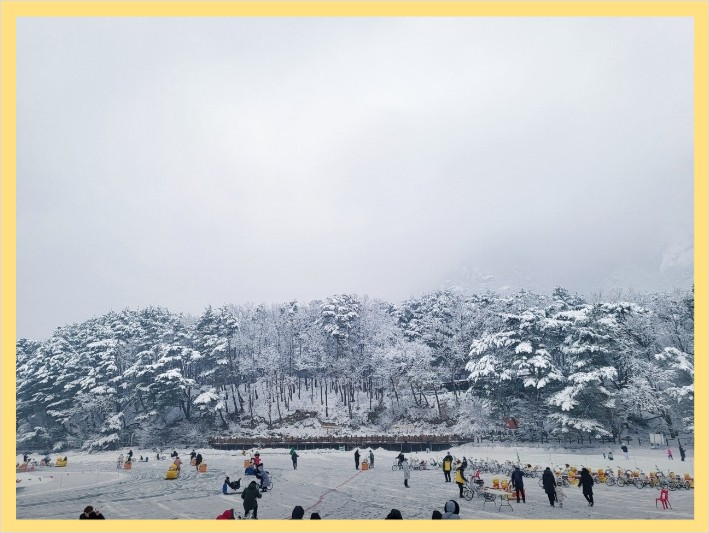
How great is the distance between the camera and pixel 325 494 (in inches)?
785

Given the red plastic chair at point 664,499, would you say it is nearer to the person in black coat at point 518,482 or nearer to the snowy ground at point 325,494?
the snowy ground at point 325,494

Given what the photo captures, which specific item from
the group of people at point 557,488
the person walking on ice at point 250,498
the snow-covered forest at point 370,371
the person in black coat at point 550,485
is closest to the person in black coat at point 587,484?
the group of people at point 557,488

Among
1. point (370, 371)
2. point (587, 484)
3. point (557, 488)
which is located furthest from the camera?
point (370, 371)

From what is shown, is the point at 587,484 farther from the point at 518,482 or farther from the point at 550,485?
the point at 518,482

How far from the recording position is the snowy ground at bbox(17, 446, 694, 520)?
15914 mm

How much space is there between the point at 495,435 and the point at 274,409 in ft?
95.5

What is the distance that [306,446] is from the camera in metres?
41.9

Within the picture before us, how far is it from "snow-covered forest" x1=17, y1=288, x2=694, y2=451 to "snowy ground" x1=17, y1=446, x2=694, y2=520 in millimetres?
6119

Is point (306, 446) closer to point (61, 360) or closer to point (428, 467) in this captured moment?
point (428, 467)

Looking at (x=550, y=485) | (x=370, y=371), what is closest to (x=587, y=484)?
(x=550, y=485)

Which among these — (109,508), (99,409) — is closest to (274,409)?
(99,409)

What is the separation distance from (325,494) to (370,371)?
37.6 m

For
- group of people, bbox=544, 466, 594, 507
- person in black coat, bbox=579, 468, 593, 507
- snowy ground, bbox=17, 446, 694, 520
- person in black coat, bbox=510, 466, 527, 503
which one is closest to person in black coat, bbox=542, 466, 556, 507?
group of people, bbox=544, 466, 594, 507

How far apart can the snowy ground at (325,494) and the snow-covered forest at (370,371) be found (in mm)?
6119
